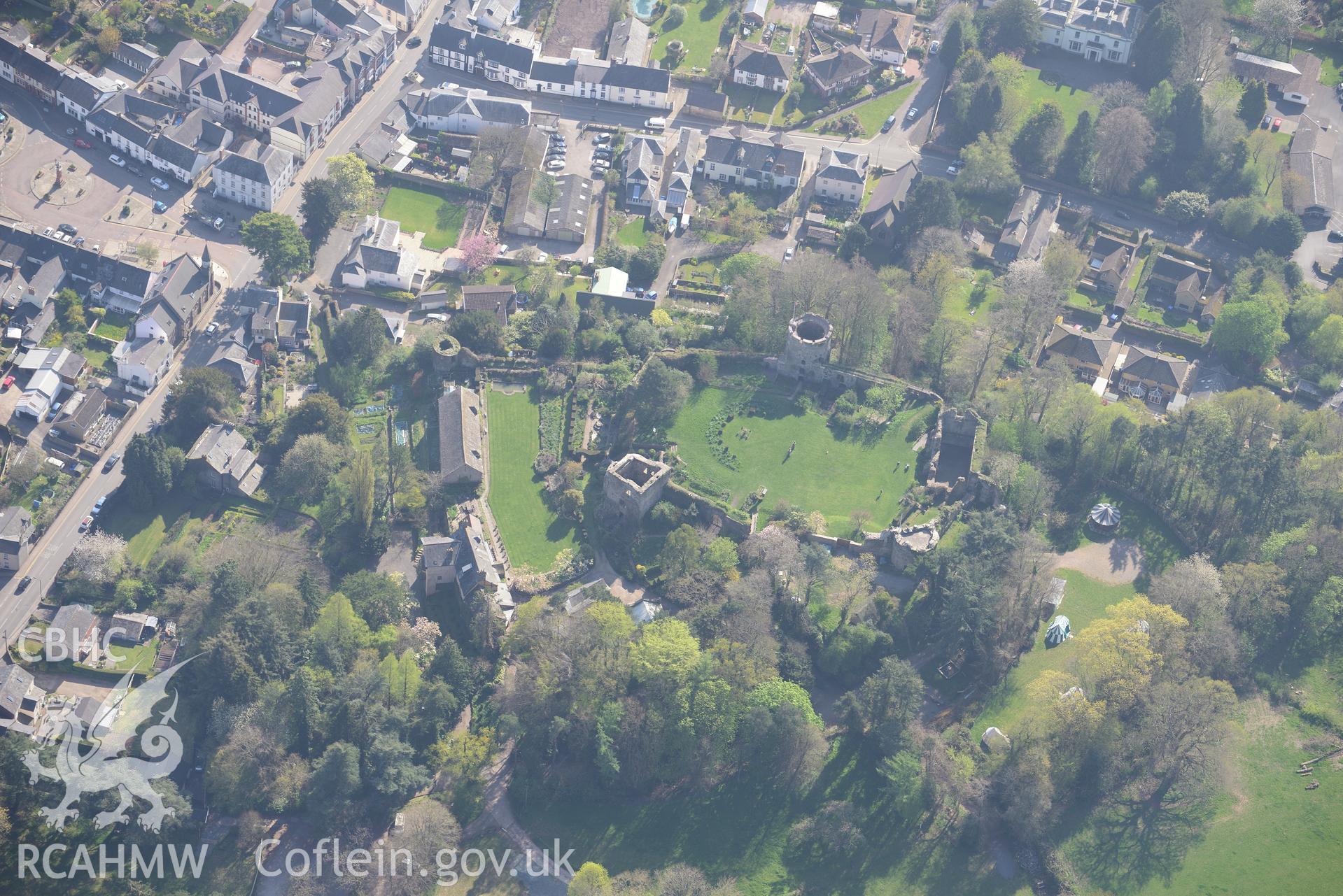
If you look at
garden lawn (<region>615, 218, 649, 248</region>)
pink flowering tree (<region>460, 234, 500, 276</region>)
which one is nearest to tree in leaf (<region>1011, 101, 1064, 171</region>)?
garden lawn (<region>615, 218, 649, 248</region>)

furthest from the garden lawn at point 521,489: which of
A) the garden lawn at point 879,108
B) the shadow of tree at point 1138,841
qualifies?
the garden lawn at point 879,108

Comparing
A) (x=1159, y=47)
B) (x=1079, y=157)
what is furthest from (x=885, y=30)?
(x=1159, y=47)

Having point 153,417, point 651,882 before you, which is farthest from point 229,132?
point 651,882

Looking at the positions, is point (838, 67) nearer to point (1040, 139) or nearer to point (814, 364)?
point (1040, 139)

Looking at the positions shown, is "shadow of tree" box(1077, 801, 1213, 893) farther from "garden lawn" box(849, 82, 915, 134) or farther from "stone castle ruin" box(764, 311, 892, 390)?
"garden lawn" box(849, 82, 915, 134)

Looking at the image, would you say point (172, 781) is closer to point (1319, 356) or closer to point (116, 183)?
point (116, 183)
